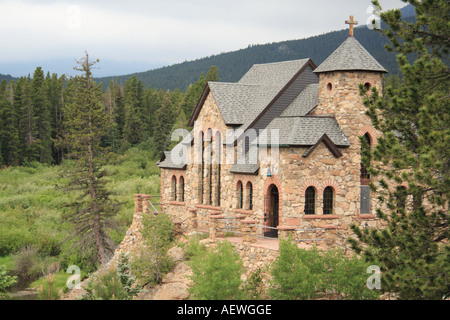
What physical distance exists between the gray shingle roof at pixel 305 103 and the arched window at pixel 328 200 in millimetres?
4440

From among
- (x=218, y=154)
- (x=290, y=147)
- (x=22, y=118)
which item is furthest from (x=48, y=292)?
(x=22, y=118)

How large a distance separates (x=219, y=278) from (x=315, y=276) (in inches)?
126

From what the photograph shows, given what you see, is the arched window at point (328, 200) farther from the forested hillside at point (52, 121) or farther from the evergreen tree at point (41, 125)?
the evergreen tree at point (41, 125)

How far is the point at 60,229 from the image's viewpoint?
49.1 metres

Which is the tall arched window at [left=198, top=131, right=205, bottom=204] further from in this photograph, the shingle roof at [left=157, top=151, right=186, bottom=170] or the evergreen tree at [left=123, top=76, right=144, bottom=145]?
the evergreen tree at [left=123, top=76, right=144, bottom=145]

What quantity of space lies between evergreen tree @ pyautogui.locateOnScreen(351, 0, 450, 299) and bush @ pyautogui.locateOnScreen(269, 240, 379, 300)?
0.96m

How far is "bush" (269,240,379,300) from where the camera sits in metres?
19.5

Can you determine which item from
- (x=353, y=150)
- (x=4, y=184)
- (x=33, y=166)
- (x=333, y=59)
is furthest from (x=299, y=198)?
(x=33, y=166)

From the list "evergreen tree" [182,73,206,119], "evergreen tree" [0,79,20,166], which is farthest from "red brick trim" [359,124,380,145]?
"evergreen tree" [0,79,20,166]

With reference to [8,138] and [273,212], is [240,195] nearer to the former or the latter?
[273,212]

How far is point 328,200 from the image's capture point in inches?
1037

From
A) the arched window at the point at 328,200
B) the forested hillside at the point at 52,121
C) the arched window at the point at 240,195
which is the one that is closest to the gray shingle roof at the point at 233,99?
the arched window at the point at 240,195
